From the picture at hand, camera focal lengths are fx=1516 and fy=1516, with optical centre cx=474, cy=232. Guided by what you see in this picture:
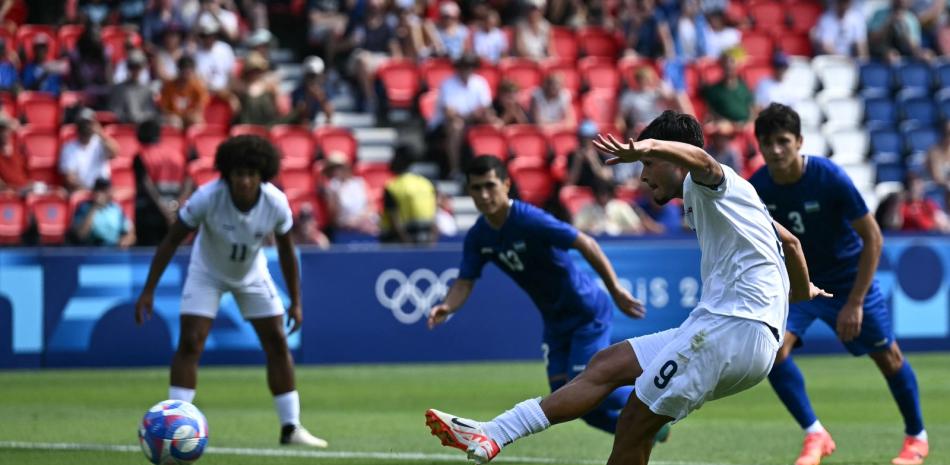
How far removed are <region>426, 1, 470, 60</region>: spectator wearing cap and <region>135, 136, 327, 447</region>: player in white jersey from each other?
39.5ft

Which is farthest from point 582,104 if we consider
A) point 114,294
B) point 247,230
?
point 247,230

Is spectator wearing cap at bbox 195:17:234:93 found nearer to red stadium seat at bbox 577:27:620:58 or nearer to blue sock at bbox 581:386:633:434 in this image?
red stadium seat at bbox 577:27:620:58

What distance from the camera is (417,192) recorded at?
18.3m

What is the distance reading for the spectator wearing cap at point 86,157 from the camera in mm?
18250

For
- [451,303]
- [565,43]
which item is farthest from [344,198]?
[451,303]

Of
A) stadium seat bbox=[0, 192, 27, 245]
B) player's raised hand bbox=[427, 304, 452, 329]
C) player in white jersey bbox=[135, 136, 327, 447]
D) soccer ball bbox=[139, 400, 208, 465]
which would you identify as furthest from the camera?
stadium seat bbox=[0, 192, 27, 245]

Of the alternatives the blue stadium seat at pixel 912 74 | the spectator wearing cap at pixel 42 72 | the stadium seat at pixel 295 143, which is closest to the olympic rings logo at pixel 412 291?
the stadium seat at pixel 295 143

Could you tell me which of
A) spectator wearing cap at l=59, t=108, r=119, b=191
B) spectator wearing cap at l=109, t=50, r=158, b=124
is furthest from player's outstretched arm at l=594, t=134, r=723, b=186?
spectator wearing cap at l=109, t=50, r=158, b=124

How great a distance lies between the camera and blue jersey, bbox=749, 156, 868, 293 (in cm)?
929

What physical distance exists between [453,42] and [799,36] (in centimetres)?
679

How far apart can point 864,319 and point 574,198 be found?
33.9 ft

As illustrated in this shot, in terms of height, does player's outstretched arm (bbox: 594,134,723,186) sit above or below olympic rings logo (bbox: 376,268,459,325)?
above

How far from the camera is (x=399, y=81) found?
2161cm

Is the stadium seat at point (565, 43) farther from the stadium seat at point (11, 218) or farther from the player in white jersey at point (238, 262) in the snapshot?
the player in white jersey at point (238, 262)
